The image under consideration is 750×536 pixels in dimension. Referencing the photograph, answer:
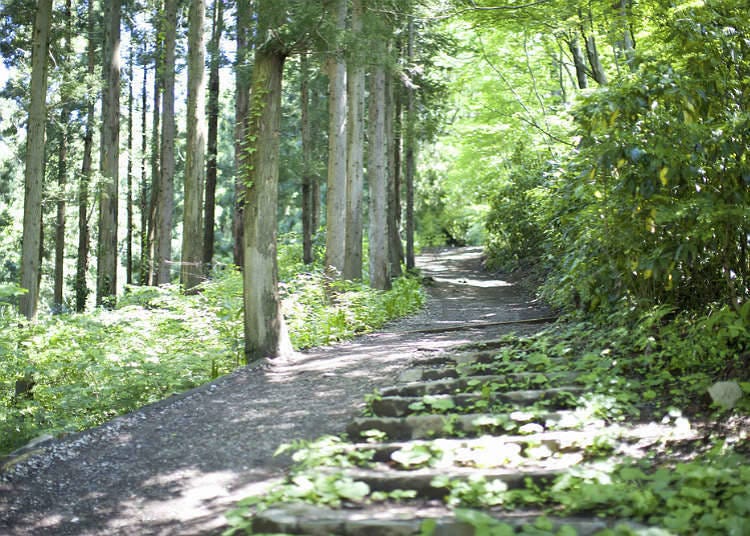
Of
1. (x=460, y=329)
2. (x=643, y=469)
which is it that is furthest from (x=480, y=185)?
(x=643, y=469)

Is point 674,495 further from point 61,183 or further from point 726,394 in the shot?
point 61,183

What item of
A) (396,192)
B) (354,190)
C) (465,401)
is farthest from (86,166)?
(465,401)

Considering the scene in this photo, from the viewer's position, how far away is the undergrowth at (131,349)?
317 inches

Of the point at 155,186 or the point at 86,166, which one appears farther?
the point at 155,186

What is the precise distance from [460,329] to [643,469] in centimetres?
612

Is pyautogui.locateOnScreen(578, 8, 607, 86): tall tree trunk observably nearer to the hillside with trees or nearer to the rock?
the hillside with trees

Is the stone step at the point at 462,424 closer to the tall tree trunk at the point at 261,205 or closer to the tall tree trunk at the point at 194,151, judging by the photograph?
the tall tree trunk at the point at 261,205

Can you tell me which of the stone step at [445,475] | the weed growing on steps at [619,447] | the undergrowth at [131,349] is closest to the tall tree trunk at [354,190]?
the undergrowth at [131,349]

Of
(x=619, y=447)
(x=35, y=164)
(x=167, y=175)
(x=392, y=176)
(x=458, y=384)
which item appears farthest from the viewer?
(x=392, y=176)

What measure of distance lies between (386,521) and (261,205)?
5.49 metres

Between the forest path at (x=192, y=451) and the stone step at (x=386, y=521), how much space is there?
0.60 meters

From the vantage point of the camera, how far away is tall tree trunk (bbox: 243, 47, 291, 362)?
834 cm

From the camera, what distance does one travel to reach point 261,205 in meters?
8.39

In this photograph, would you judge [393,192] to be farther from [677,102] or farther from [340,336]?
[677,102]
